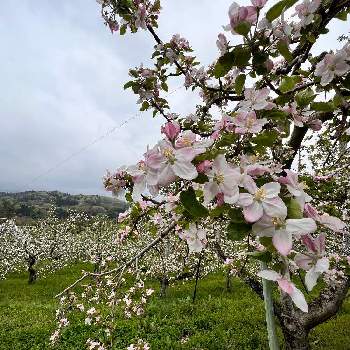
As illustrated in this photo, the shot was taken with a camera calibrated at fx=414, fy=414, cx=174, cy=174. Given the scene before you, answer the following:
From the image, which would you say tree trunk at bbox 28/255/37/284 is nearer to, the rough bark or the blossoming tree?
the rough bark

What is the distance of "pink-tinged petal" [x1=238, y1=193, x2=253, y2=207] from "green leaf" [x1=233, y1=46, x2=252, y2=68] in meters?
0.46

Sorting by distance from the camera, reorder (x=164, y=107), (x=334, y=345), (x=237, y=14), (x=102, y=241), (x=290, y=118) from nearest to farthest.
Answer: (x=237, y=14) < (x=290, y=118) < (x=164, y=107) < (x=334, y=345) < (x=102, y=241)

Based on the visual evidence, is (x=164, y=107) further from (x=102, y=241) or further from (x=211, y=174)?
(x=102, y=241)

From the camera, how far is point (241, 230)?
112 cm

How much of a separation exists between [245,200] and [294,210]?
0.43 feet

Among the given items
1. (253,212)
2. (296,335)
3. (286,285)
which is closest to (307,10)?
(253,212)

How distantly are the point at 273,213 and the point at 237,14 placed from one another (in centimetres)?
61

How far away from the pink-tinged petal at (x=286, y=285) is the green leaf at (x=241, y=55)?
0.67 meters

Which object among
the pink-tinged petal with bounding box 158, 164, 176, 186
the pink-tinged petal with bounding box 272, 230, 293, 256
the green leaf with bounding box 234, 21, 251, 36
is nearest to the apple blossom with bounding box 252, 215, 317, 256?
the pink-tinged petal with bounding box 272, 230, 293, 256

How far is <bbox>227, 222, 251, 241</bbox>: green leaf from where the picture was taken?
1.11 meters

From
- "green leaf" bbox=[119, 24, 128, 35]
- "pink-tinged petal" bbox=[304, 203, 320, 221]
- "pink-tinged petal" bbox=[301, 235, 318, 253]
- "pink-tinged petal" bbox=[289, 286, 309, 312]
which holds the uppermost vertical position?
"green leaf" bbox=[119, 24, 128, 35]

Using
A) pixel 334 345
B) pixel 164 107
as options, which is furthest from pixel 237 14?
pixel 334 345

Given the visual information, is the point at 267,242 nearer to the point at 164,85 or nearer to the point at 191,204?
the point at 191,204

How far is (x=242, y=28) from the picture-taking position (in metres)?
1.24
